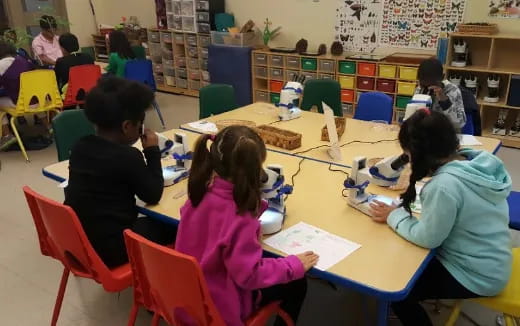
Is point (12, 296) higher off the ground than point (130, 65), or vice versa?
point (130, 65)

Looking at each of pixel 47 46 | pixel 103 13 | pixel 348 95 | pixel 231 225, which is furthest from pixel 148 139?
pixel 103 13

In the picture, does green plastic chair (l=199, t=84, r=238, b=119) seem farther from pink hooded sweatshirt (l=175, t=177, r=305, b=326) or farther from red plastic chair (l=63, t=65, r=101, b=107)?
pink hooded sweatshirt (l=175, t=177, r=305, b=326)

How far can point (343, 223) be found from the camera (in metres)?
1.64

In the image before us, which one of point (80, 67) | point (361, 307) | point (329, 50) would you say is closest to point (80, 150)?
point (361, 307)

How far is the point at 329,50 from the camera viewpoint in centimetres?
519

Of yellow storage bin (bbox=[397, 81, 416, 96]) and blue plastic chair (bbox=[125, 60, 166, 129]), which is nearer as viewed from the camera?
yellow storage bin (bbox=[397, 81, 416, 96])

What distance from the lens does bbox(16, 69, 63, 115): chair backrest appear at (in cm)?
395

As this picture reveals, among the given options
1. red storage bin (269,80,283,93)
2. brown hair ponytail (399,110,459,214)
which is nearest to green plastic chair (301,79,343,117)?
red storage bin (269,80,283,93)

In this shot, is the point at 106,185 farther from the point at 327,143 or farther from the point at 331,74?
the point at 331,74

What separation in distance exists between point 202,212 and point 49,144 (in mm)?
3700

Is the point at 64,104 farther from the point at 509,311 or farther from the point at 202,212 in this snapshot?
the point at 509,311

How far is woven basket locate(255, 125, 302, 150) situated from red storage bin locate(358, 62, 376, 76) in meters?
2.43

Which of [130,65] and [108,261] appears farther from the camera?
[130,65]

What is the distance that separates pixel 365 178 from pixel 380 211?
0.53 feet
